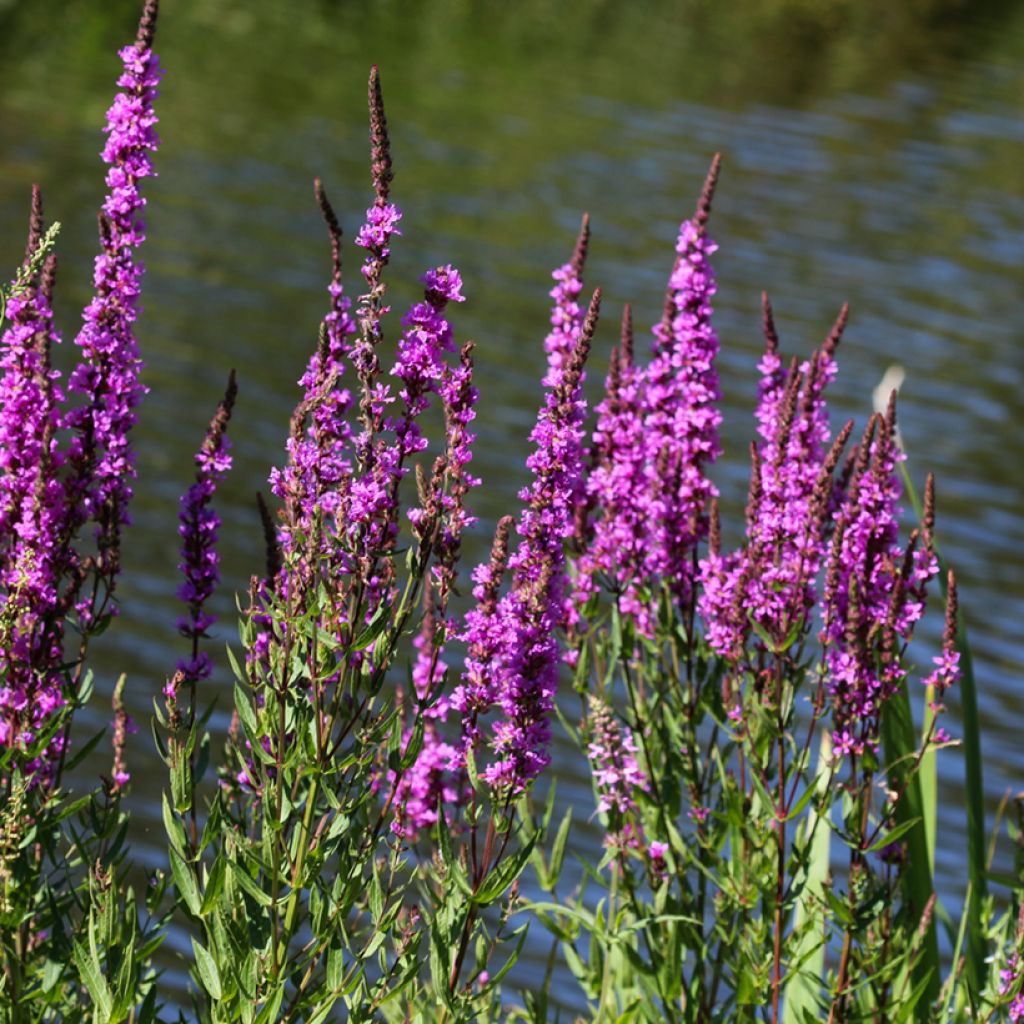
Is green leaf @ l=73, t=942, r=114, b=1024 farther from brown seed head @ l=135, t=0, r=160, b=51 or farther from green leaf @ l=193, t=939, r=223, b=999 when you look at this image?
brown seed head @ l=135, t=0, r=160, b=51

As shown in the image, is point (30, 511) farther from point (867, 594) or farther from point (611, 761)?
point (867, 594)

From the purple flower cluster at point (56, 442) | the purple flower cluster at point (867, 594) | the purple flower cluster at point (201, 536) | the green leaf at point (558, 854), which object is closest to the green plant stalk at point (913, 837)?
the purple flower cluster at point (867, 594)

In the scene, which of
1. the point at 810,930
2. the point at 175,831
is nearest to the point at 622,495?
the point at 810,930

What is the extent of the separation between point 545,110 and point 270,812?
2646 cm

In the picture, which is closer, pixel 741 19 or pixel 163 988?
pixel 163 988

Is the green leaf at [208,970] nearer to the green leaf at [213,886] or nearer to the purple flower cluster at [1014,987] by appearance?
the green leaf at [213,886]

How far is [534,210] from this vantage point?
23719 mm

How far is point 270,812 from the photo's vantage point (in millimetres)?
3975

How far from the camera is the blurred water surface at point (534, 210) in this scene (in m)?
15.0

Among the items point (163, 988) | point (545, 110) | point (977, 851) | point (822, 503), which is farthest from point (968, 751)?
point (545, 110)

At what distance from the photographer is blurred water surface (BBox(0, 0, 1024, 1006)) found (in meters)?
15.0

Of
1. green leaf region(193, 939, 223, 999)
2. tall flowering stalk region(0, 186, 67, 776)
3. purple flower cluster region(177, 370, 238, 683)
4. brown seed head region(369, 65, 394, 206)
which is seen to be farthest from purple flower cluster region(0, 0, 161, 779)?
brown seed head region(369, 65, 394, 206)

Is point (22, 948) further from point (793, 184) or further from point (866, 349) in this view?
point (793, 184)

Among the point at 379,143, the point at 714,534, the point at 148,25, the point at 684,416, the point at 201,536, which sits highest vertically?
the point at 148,25
